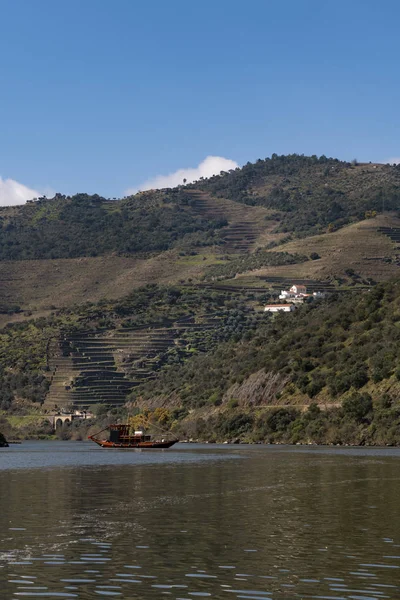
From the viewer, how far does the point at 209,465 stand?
90312 mm

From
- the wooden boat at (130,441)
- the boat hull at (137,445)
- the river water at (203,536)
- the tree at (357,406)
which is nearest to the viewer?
the river water at (203,536)

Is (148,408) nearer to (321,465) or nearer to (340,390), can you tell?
(340,390)

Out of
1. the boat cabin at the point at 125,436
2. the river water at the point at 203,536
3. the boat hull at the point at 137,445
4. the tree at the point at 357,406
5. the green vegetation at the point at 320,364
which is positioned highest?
the green vegetation at the point at 320,364

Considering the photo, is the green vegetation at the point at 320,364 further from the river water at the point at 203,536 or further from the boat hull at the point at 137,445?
the river water at the point at 203,536

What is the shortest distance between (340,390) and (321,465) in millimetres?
55981

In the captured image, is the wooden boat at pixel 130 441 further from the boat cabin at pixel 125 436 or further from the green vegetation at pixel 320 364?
the green vegetation at pixel 320 364

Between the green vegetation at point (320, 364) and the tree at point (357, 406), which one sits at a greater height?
the green vegetation at point (320, 364)

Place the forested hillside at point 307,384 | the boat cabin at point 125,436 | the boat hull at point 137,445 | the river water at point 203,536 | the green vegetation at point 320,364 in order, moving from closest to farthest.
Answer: the river water at point 203,536, the forested hillside at point 307,384, the green vegetation at point 320,364, the boat hull at point 137,445, the boat cabin at point 125,436

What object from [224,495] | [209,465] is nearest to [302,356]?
[209,465]

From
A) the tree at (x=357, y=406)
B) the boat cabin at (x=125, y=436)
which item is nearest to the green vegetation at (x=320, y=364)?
the tree at (x=357, y=406)

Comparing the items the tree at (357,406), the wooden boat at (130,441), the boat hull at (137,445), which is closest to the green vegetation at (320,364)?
the tree at (357,406)

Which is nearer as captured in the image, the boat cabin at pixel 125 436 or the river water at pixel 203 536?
the river water at pixel 203 536

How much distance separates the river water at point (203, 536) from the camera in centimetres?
3092

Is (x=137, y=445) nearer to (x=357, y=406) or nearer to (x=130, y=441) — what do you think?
(x=130, y=441)
